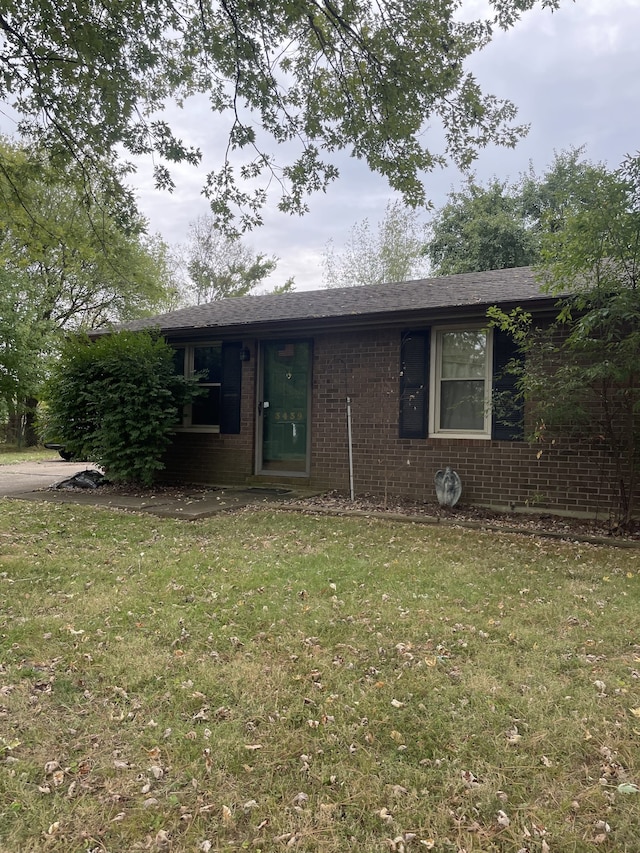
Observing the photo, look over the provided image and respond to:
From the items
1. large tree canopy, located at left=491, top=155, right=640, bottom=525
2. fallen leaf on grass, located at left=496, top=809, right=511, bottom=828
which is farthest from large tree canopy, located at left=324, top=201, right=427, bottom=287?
fallen leaf on grass, located at left=496, top=809, right=511, bottom=828

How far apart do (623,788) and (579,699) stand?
57 centimetres

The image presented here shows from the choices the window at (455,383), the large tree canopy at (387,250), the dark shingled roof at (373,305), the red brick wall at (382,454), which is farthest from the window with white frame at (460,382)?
the large tree canopy at (387,250)

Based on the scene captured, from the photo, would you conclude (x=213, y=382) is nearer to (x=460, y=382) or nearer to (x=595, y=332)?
(x=460, y=382)

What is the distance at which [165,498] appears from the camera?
7.64 m

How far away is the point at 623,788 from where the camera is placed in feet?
6.01

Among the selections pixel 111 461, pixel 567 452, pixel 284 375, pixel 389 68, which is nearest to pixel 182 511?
pixel 111 461

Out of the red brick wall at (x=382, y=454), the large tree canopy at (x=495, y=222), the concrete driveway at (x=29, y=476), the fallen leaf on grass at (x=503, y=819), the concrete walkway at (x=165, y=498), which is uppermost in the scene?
the large tree canopy at (x=495, y=222)

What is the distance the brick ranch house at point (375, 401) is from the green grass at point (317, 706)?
8.50 feet

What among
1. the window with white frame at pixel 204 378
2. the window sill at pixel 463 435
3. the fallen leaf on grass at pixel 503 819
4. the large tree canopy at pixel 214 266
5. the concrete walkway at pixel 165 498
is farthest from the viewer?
the large tree canopy at pixel 214 266

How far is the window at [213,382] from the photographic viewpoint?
8.75 meters

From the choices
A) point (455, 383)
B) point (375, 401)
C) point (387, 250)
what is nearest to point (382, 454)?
point (375, 401)

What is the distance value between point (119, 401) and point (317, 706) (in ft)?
21.3

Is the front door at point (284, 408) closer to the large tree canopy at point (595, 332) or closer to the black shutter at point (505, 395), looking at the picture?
the black shutter at point (505, 395)

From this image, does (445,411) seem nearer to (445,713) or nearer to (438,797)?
(445,713)
